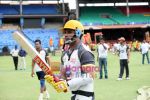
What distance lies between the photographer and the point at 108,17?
194 ft

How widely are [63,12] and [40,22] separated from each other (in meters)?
3.42

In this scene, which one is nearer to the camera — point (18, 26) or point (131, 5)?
point (18, 26)

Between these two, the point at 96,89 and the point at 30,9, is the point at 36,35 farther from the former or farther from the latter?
the point at 96,89

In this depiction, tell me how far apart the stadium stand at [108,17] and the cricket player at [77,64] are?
1948 inches

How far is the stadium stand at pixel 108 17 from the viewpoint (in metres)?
56.4

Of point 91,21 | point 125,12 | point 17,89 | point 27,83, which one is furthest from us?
point 125,12

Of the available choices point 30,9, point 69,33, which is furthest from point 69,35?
point 30,9

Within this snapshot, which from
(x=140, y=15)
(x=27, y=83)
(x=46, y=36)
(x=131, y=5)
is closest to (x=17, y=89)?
(x=27, y=83)

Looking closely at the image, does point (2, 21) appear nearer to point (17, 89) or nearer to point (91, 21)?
point (91, 21)

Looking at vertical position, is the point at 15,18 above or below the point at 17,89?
above

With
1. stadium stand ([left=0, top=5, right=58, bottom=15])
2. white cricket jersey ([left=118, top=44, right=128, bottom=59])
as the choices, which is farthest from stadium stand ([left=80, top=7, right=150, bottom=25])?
white cricket jersey ([left=118, top=44, right=128, bottom=59])

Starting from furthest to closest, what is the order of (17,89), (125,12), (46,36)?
1. (125,12)
2. (46,36)
3. (17,89)

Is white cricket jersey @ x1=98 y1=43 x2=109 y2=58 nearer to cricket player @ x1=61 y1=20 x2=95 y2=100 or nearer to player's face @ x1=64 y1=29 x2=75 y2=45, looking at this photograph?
cricket player @ x1=61 y1=20 x2=95 y2=100

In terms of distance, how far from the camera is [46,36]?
5266 centimetres
